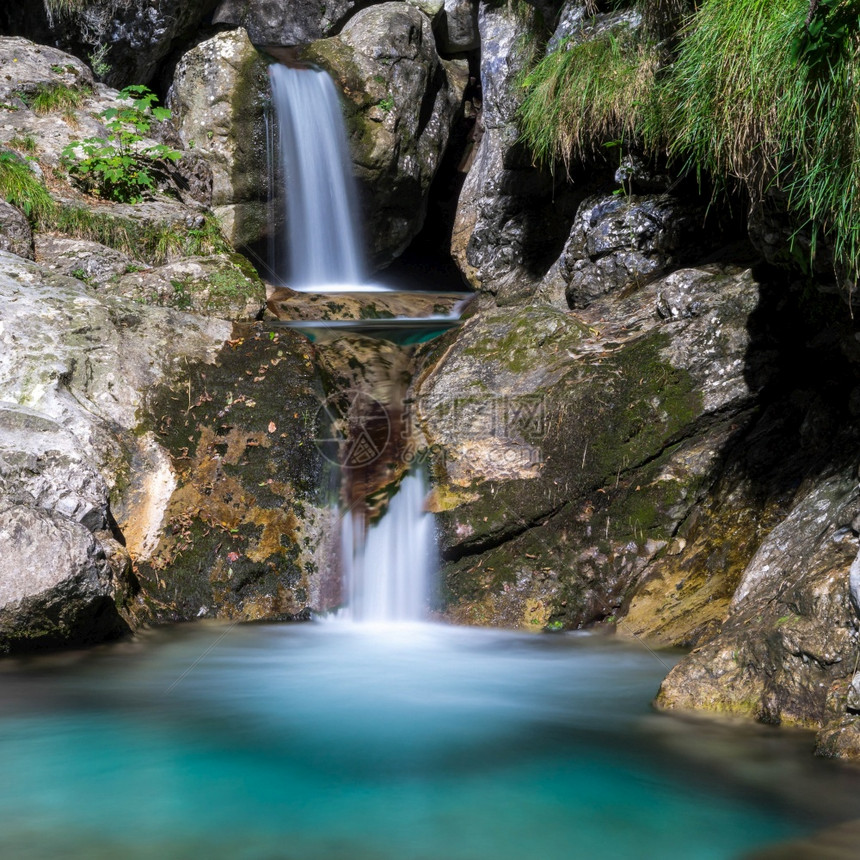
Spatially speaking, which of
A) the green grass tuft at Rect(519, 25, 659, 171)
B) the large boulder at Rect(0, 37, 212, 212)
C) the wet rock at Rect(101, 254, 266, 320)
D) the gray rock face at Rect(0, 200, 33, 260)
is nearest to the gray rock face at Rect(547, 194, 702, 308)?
the green grass tuft at Rect(519, 25, 659, 171)

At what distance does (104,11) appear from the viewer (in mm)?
9258

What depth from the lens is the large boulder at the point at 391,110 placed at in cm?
990

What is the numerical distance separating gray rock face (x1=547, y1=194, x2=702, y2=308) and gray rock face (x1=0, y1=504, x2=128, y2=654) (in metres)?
3.88

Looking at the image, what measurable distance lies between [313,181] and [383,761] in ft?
24.7

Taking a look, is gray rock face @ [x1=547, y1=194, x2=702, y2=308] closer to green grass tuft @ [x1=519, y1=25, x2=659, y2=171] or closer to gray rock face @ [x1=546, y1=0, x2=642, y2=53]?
green grass tuft @ [x1=519, y1=25, x2=659, y2=171]

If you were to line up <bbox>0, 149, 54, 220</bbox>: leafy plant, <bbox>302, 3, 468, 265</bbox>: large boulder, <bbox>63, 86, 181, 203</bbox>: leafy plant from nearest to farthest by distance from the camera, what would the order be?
<bbox>0, 149, 54, 220</bbox>: leafy plant, <bbox>63, 86, 181, 203</bbox>: leafy plant, <bbox>302, 3, 468, 265</bbox>: large boulder

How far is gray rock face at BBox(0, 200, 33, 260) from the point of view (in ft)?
21.3

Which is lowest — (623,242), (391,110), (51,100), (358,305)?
(358,305)

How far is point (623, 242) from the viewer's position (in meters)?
6.49

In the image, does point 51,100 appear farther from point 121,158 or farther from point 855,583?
point 855,583

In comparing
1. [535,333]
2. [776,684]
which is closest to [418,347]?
[535,333]

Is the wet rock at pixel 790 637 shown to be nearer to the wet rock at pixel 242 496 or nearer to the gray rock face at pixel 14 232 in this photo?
the wet rock at pixel 242 496

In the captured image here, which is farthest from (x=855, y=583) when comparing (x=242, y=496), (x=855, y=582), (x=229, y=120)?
(x=229, y=120)

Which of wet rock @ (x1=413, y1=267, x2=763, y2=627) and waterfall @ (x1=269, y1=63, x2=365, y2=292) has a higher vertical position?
waterfall @ (x1=269, y1=63, x2=365, y2=292)
